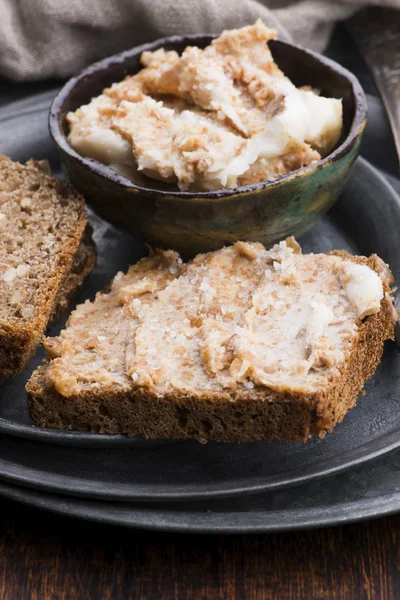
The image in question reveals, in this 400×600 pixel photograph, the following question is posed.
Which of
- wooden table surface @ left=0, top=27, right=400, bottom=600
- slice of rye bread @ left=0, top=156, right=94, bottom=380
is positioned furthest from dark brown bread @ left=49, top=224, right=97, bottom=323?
wooden table surface @ left=0, top=27, right=400, bottom=600

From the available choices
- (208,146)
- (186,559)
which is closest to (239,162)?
(208,146)

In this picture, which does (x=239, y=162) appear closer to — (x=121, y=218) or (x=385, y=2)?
(x=121, y=218)

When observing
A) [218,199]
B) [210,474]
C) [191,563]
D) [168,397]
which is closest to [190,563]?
[191,563]

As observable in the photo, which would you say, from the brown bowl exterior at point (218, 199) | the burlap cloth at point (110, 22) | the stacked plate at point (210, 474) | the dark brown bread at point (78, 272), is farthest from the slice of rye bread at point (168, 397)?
the burlap cloth at point (110, 22)

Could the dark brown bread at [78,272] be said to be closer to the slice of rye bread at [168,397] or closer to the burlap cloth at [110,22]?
the slice of rye bread at [168,397]

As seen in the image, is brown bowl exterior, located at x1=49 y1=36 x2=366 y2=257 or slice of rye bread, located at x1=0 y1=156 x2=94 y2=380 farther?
brown bowl exterior, located at x1=49 y1=36 x2=366 y2=257

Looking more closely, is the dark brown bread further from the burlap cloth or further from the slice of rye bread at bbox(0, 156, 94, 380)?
the burlap cloth
